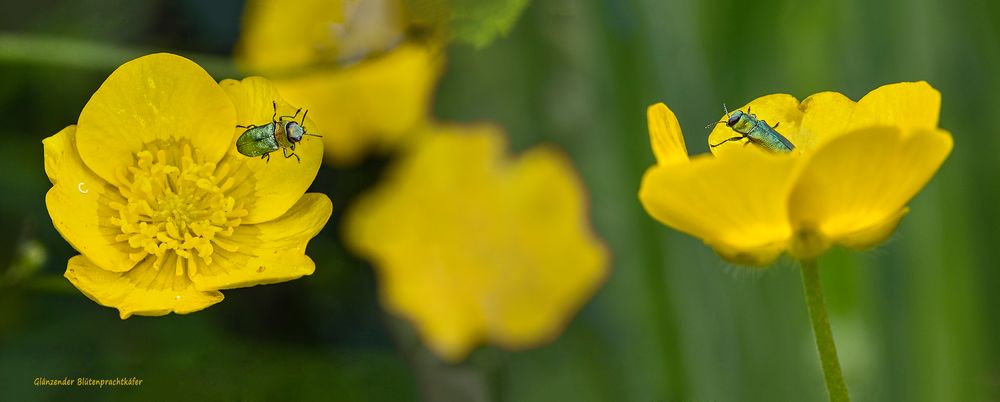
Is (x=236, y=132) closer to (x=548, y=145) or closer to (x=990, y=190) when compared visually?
(x=548, y=145)

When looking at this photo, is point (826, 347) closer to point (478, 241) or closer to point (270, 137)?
point (270, 137)

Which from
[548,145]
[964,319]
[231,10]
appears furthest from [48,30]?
[964,319]

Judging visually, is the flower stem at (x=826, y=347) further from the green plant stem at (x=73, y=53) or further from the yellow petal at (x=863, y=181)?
the green plant stem at (x=73, y=53)

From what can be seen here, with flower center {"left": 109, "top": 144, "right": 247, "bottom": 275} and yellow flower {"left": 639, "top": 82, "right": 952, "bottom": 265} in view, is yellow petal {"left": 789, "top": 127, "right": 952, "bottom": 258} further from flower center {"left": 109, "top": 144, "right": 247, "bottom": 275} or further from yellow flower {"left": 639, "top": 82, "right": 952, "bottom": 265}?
flower center {"left": 109, "top": 144, "right": 247, "bottom": 275}

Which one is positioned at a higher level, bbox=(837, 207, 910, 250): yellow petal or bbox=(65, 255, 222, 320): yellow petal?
bbox=(837, 207, 910, 250): yellow petal

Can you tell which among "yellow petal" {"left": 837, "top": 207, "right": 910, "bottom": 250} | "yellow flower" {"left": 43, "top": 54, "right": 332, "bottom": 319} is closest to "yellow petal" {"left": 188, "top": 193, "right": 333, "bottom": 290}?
"yellow flower" {"left": 43, "top": 54, "right": 332, "bottom": 319}

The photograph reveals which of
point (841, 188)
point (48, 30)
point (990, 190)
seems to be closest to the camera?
point (841, 188)

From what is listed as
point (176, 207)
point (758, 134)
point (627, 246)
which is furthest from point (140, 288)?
point (627, 246)
